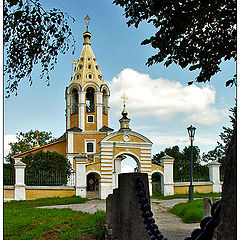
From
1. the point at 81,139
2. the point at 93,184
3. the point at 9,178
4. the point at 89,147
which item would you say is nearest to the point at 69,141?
the point at 81,139

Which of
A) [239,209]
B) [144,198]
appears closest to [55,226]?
[144,198]

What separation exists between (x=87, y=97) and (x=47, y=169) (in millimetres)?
10687

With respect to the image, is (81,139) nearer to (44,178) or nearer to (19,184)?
(44,178)

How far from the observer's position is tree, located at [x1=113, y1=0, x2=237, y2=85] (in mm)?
5973

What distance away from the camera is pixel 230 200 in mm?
980

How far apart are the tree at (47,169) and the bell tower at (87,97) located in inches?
283

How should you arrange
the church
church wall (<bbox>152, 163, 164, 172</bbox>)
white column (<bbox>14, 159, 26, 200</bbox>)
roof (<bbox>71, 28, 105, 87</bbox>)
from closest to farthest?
white column (<bbox>14, 159, 26, 200</bbox>), church wall (<bbox>152, 163, 164, 172</bbox>), the church, roof (<bbox>71, 28, 105, 87</bbox>)

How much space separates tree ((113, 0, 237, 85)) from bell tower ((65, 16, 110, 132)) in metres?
24.7

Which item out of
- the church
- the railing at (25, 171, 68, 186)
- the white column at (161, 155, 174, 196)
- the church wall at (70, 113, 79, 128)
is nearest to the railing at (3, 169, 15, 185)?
the railing at (25, 171, 68, 186)

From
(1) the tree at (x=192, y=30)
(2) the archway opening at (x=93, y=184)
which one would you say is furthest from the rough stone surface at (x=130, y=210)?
(2) the archway opening at (x=93, y=184)

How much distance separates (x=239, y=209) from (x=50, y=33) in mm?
4474

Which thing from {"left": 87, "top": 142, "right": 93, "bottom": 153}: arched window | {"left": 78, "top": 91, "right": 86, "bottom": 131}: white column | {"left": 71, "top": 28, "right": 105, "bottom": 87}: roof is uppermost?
{"left": 71, "top": 28, "right": 105, "bottom": 87}: roof

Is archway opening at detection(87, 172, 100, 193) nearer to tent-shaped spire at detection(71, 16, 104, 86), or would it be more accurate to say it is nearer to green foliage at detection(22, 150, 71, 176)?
green foliage at detection(22, 150, 71, 176)

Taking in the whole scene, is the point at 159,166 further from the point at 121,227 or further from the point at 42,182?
the point at 121,227
